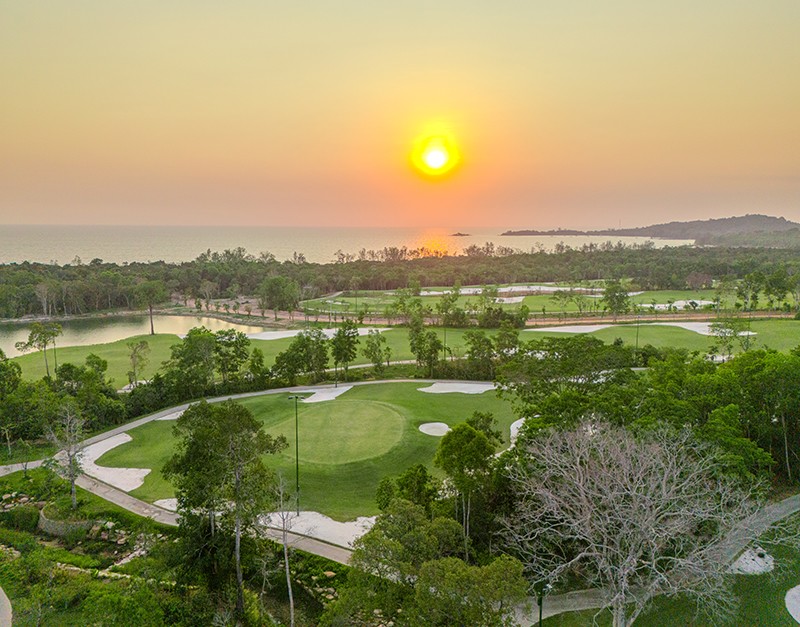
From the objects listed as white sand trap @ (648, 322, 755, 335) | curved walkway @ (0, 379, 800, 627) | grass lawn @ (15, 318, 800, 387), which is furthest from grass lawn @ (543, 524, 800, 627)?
white sand trap @ (648, 322, 755, 335)

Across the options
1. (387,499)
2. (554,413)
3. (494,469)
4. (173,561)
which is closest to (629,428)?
(554,413)

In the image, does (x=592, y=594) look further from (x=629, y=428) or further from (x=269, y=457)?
(x=269, y=457)

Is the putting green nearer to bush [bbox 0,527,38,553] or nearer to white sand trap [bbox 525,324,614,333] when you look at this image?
bush [bbox 0,527,38,553]

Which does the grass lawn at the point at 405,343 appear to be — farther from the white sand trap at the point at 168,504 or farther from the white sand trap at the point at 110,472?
the white sand trap at the point at 168,504

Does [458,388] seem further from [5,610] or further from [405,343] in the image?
[5,610]

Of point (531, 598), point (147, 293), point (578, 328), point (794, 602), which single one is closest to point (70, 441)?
point (531, 598)

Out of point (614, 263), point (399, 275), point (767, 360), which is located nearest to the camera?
point (767, 360)
